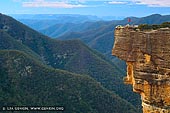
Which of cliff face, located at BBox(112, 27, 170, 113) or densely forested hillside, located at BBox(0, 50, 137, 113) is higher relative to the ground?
cliff face, located at BBox(112, 27, 170, 113)

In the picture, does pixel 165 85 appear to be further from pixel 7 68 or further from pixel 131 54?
pixel 7 68

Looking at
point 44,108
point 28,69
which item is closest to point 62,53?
point 28,69

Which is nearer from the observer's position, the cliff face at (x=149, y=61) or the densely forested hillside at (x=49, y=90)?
the cliff face at (x=149, y=61)

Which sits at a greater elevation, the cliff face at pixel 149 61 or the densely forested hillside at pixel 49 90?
the cliff face at pixel 149 61

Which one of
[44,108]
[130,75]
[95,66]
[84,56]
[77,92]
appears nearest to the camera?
[130,75]

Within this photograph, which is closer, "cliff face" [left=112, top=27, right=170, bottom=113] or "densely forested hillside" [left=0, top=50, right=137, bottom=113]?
"cliff face" [left=112, top=27, right=170, bottom=113]
